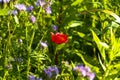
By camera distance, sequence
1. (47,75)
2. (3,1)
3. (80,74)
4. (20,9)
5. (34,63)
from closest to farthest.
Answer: (80,74), (47,75), (3,1), (20,9), (34,63)

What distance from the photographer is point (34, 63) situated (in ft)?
8.71

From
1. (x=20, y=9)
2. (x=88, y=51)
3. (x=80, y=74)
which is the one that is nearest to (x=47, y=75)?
(x=80, y=74)

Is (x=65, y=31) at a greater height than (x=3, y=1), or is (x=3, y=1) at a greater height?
(x=3, y=1)

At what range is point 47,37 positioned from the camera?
119 inches

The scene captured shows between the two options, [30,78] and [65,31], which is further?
[65,31]

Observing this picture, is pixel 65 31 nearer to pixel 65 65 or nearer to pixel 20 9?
pixel 20 9

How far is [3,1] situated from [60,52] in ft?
2.97

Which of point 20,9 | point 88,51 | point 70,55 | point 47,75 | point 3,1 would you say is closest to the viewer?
point 47,75

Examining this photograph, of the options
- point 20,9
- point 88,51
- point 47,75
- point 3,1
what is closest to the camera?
point 47,75

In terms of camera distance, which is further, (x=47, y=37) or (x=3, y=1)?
(x=47, y=37)

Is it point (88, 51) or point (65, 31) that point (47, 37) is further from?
point (88, 51)

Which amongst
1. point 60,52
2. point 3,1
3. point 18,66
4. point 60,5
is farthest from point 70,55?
point 3,1

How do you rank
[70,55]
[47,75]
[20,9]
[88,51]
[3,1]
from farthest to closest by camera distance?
[88,51]
[70,55]
[20,9]
[3,1]
[47,75]

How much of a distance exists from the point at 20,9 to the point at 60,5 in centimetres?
64
